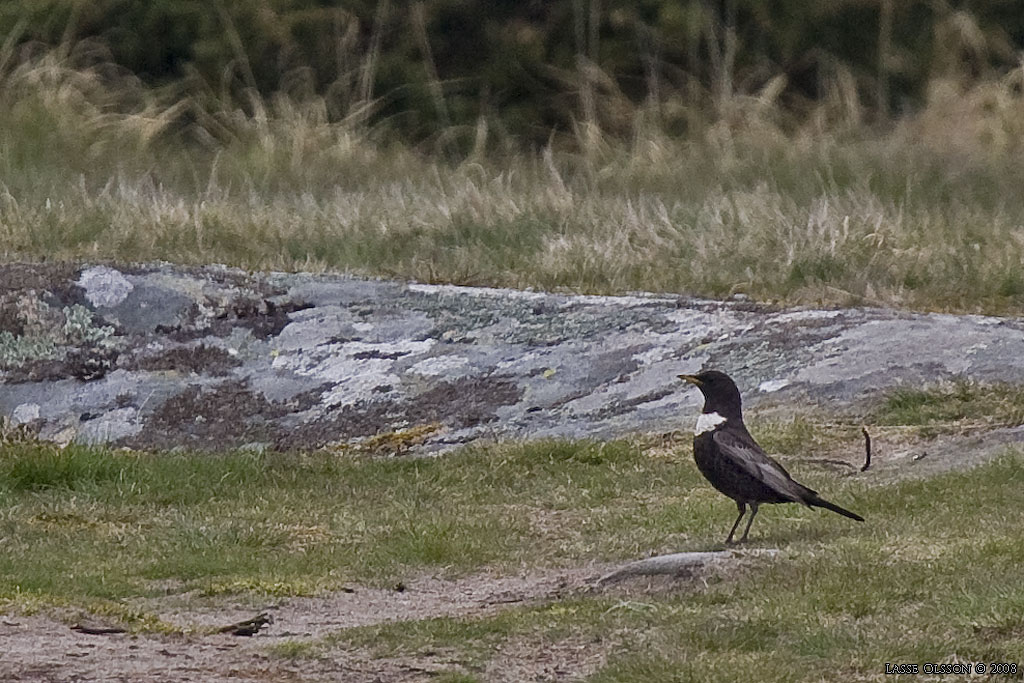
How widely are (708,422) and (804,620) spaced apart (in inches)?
47.3

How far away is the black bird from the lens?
5398mm

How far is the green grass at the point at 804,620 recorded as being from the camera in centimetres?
431

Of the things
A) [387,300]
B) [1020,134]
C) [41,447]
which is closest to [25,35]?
[1020,134]

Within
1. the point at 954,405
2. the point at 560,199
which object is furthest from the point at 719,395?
the point at 560,199

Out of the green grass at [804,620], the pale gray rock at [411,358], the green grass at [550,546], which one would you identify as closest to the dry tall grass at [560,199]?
the pale gray rock at [411,358]

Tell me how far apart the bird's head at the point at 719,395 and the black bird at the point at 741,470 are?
23 mm

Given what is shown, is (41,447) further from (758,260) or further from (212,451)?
(758,260)

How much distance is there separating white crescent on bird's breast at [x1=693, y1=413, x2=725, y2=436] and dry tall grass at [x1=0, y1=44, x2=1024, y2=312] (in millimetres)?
3362

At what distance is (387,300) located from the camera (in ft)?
29.0

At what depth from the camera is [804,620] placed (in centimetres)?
460

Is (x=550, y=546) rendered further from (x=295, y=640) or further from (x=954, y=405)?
(x=954, y=405)

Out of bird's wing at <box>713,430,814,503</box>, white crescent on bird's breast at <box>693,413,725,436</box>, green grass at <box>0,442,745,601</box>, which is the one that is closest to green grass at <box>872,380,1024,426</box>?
green grass at <box>0,442,745,601</box>

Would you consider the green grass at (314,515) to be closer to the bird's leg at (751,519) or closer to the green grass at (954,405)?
the bird's leg at (751,519)

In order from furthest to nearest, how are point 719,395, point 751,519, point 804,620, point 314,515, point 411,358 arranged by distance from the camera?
point 411,358 → point 314,515 → point 719,395 → point 751,519 → point 804,620
